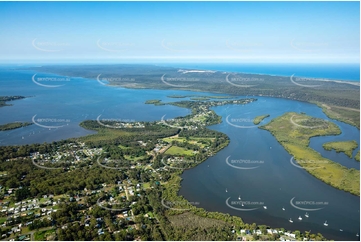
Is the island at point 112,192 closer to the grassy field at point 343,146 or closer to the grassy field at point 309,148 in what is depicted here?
the grassy field at point 309,148

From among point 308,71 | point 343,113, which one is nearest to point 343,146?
point 343,113

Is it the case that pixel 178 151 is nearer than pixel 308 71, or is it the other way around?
pixel 178 151

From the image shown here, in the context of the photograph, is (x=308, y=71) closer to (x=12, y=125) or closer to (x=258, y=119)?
(x=258, y=119)

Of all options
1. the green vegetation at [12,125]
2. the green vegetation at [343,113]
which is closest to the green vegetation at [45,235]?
the green vegetation at [12,125]

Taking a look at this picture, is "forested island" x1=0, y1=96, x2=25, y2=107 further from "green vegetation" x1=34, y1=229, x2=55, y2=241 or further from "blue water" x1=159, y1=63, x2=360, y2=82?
"blue water" x1=159, y1=63, x2=360, y2=82

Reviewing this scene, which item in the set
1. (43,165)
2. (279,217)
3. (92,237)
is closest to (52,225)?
(92,237)

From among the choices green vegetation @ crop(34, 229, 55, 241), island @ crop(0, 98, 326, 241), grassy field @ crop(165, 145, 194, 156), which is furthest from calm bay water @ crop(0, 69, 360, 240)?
green vegetation @ crop(34, 229, 55, 241)

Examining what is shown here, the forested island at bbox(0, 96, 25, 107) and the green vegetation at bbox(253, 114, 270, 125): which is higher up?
the green vegetation at bbox(253, 114, 270, 125)
